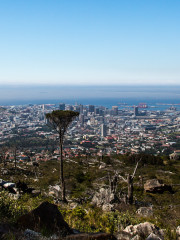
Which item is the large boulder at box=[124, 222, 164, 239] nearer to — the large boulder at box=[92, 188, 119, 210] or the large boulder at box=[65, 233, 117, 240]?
the large boulder at box=[65, 233, 117, 240]

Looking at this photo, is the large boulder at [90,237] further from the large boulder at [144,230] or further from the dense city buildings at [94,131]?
the dense city buildings at [94,131]

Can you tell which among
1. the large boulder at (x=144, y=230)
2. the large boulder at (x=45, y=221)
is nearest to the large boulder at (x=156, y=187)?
the large boulder at (x=144, y=230)

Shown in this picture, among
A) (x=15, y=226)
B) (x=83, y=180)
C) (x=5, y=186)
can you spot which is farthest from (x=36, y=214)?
(x=83, y=180)

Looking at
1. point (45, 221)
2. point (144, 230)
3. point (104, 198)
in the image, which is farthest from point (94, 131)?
point (45, 221)

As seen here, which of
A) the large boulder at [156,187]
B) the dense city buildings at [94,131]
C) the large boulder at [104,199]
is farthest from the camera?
the dense city buildings at [94,131]

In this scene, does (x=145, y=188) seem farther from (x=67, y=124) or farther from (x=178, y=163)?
(x=178, y=163)

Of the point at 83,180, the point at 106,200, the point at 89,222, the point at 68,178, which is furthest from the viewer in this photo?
the point at 68,178

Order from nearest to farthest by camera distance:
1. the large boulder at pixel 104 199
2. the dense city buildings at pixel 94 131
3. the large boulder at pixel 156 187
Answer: the large boulder at pixel 104 199 → the large boulder at pixel 156 187 → the dense city buildings at pixel 94 131

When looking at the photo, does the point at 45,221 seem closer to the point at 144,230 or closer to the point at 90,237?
the point at 90,237
